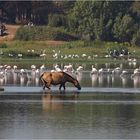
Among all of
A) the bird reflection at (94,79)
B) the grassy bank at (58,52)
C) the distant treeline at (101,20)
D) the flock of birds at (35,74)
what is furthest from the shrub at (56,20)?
the bird reflection at (94,79)

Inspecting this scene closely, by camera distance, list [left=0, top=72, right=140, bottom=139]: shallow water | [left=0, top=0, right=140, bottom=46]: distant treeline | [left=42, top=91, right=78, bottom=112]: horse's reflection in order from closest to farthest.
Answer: [left=0, top=72, right=140, bottom=139]: shallow water → [left=42, top=91, right=78, bottom=112]: horse's reflection → [left=0, top=0, right=140, bottom=46]: distant treeline

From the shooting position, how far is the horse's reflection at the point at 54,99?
27.9 m

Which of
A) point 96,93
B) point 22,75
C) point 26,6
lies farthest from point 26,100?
point 26,6

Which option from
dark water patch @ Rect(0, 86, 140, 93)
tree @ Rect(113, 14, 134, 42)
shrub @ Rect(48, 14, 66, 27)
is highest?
shrub @ Rect(48, 14, 66, 27)

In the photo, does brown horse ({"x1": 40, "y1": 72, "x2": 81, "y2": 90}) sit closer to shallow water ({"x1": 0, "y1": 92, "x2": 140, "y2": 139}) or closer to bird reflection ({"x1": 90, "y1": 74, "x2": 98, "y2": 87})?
shallow water ({"x1": 0, "y1": 92, "x2": 140, "y2": 139})

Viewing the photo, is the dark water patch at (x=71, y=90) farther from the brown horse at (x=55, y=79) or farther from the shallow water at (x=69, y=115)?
the shallow water at (x=69, y=115)

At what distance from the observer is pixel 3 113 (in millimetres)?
25781

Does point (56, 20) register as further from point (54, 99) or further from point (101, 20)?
point (54, 99)

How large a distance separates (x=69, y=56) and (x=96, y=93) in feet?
123

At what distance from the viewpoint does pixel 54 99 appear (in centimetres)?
3097

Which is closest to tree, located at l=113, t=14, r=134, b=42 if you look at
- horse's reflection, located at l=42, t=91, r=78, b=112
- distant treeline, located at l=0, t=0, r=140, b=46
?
distant treeline, located at l=0, t=0, r=140, b=46

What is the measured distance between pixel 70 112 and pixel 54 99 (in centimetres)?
482

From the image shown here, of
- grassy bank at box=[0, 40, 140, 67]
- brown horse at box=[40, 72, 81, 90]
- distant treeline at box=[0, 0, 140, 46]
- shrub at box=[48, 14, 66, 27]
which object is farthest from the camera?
→ shrub at box=[48, 14, 66, 27]

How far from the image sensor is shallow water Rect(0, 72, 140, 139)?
21312mm
